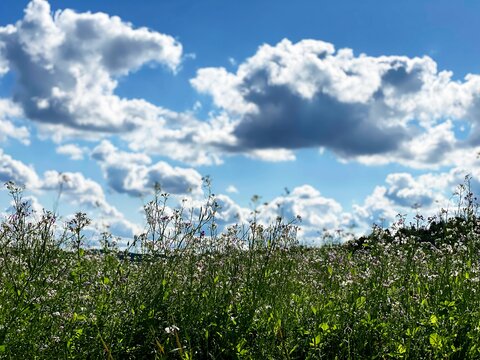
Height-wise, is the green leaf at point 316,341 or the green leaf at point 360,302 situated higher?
the green leaf at point 360,302

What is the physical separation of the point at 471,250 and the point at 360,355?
332cm

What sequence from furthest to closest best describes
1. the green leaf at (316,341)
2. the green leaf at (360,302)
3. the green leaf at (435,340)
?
the green leaf at (360,302) < the green leaf at (316,341) < the green leaf at (435,340)

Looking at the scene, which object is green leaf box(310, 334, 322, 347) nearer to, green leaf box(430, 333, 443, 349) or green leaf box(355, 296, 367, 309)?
green leaf box(355, 296, 367, 309)

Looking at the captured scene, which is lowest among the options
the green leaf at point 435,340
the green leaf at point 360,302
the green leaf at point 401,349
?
the green leaf at point 401,349

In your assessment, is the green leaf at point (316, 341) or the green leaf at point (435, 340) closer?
the green leaf at point (435, 340)

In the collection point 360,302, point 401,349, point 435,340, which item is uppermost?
point 360,302

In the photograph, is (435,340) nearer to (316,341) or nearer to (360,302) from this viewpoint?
(360,302)

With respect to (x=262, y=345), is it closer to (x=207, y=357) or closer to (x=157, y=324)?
→ (x=207, y=357)

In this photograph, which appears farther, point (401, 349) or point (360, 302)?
point (360, 302)

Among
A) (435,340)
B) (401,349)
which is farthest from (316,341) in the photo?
(435,340)

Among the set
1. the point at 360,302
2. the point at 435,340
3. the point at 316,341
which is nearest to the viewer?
the point at 435,340

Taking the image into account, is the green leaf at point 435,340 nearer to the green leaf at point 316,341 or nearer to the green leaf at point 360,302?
the green leaf at point 360,302

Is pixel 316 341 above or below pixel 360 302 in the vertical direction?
below

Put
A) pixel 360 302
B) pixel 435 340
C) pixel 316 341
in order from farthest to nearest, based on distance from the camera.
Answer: pixel 360 302 < pixel 316 341 < pixel 435 340
